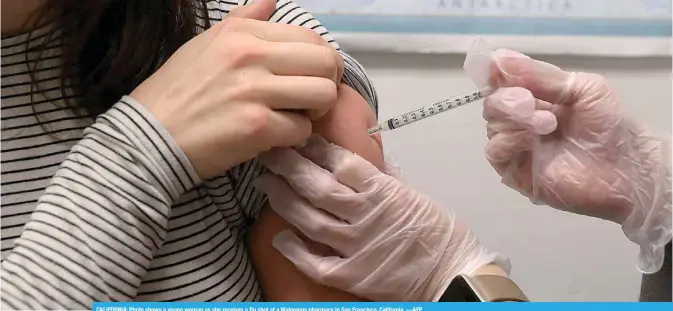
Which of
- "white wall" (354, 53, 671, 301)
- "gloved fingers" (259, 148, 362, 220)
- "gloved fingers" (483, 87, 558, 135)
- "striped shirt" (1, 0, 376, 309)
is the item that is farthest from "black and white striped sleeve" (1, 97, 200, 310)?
"white wall" (354, 53, 671, 301)

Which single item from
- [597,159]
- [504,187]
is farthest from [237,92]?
[504,187]

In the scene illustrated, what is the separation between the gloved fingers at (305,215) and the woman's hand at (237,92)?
0.30ft

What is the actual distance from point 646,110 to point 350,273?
862 mm

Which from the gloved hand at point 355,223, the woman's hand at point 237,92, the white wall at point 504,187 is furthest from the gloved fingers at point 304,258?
the white wall at point 504,187

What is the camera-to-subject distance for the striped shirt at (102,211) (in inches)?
20.1

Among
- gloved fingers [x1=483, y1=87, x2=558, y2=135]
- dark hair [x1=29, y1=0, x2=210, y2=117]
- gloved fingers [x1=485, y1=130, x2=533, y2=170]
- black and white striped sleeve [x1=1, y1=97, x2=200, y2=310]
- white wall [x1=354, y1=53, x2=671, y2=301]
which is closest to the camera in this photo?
black and white striped sleeve [x1=1, y1=97, x2=200, y2=310]

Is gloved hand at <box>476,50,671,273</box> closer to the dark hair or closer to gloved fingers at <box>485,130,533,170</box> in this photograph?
gloved fingers at <box>485,130,533,170</box>

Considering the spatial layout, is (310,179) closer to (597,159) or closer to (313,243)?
(313,243)

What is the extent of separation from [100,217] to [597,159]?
664 millimetres

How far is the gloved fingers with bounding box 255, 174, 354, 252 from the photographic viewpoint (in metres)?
0.67

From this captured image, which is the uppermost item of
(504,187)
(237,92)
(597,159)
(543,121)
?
(237,92)

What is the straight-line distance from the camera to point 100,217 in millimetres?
524

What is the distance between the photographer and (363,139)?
2.25 feet
